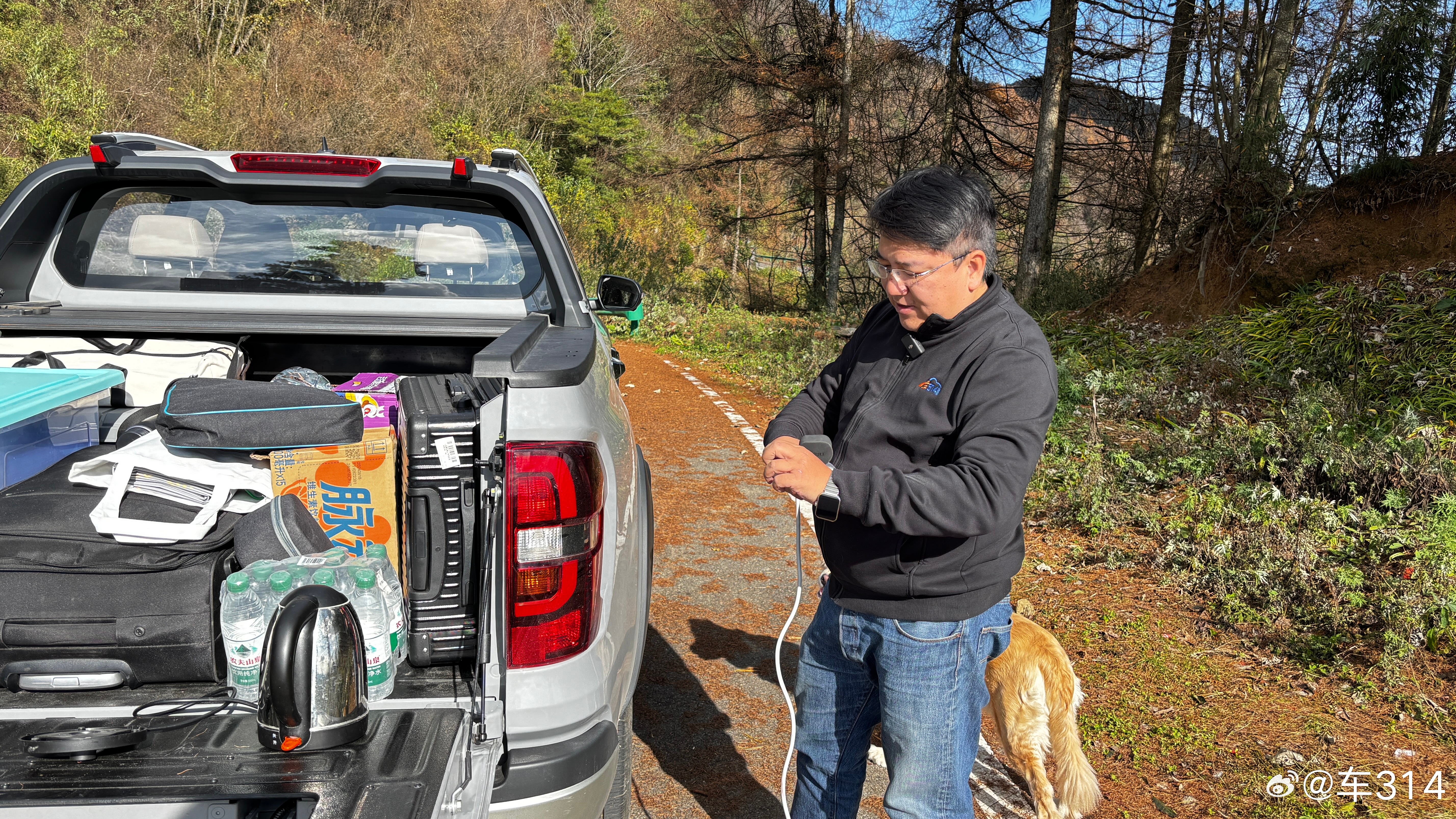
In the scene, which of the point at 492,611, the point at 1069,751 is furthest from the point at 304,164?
the point at 1069,751

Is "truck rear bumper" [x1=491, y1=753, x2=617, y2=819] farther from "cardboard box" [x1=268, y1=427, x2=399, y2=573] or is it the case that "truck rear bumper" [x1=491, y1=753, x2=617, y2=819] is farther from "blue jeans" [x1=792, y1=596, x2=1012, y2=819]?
"cardboard box" [x1=268, y1=427, x2=399, y2=573]

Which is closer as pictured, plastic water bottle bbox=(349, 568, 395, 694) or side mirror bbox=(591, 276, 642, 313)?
plastic water bottle bbox=(349, 568, 395, 694)

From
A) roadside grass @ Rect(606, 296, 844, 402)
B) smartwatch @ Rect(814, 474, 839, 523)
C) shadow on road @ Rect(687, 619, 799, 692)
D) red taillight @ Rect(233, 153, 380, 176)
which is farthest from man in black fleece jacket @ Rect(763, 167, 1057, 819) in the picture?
roadside grass @ Rect(606, 296, 844, 402)

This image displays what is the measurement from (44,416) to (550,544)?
155 cm

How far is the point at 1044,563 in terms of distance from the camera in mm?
5512

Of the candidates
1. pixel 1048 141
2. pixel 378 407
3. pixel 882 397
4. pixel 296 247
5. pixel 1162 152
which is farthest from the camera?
pixel 1048 141

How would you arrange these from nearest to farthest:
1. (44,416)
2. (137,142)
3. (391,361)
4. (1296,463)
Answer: (44,416), (137,142), (391,361), (1296,463)

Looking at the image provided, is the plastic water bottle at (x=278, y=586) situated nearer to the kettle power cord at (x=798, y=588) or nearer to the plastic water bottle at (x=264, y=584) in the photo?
the plastic water bottle at (x=264, y=584)

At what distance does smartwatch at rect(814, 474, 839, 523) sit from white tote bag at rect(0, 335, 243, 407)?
2.13 metres

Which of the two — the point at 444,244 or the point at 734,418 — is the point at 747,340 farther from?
the point at 444,244

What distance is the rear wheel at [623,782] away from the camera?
2.67 meters

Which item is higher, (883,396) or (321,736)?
(883,396)

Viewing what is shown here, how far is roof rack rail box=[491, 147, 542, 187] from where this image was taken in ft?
11.5

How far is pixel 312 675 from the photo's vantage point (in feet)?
5.86
